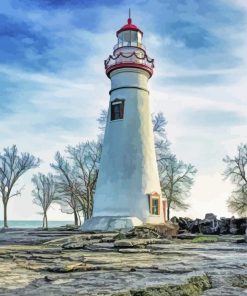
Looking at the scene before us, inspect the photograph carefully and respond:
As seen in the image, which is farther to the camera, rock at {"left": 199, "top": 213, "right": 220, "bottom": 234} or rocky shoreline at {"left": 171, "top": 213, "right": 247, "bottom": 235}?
rock at {"left": 199, "top": 213, "right": 220, "bottom": 234}

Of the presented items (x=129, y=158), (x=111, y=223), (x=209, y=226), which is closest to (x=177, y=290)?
(x=111, y=223)

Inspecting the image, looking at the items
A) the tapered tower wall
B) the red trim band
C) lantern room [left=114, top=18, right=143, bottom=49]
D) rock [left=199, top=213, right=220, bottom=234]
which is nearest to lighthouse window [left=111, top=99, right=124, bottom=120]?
the tapered tower wall

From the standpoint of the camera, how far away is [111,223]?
22703 millimetres

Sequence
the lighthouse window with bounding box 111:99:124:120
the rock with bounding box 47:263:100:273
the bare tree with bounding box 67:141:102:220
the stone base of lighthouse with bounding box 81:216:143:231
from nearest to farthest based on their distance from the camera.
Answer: the rock with bounding box 47:263:100:273 → the stone base of lighthouse with bounding box 81:216:143:231 → the lighthouse window with bounding box 111:99:124:120 → the bare tree with bounding box 67:141:102:220

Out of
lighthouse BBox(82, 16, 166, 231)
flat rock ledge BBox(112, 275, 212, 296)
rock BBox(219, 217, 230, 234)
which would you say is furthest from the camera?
rock BBox(219, 217, 230, 234)

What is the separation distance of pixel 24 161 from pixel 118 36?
25.3 metres

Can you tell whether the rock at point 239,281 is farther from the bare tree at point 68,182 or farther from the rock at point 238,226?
the bare tree at point 68,182

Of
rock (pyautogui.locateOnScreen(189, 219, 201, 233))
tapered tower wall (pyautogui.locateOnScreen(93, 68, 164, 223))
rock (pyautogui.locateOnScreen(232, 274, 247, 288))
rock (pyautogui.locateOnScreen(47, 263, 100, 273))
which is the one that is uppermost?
tapered tower wall (pyautogui.locateOnScreen(93, 68, 164, 223))

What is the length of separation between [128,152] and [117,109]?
10.1 ft

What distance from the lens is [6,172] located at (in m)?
46.9

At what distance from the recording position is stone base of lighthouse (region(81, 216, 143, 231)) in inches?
879

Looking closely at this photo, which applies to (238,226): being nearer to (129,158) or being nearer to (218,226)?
(218,226)

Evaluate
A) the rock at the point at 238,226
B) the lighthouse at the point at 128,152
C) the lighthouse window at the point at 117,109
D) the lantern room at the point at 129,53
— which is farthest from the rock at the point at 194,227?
the lantern room at the point at 129,53

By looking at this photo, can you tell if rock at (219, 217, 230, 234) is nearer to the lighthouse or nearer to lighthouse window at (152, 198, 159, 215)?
the lighthouse
